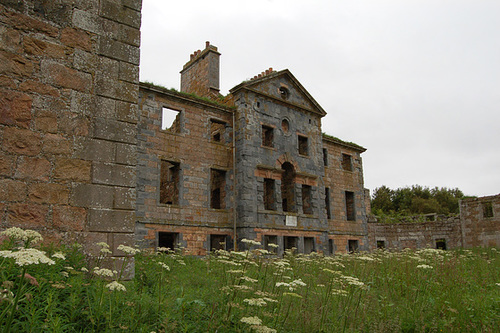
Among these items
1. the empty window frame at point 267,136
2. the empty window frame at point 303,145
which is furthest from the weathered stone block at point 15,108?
the empty window frame at point 303,145

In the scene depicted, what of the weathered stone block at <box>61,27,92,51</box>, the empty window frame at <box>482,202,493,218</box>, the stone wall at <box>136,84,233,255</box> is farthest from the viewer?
the empty window frame at <box>482,202,493,218</box>

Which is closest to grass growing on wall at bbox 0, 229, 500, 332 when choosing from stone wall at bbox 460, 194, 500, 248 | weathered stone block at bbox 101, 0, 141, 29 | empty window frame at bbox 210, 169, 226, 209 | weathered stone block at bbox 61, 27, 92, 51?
weathered stone block at bbox 61, 27, 92, 51

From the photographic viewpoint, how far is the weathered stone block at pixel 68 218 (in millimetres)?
4719

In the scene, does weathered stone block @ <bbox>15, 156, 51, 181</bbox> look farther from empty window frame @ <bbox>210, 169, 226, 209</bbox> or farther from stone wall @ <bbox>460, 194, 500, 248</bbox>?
stone wall @ <bbox>460, 194, 500, 248</bbox>

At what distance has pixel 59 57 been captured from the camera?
505 centimetres

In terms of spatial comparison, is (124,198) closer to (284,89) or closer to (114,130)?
(114,130)

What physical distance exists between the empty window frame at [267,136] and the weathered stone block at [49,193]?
14612 mm

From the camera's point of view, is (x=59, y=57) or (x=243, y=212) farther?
(x=243, y=212)

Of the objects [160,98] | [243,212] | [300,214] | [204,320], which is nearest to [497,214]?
[300,214]

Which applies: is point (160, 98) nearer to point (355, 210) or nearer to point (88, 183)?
point (88, 183)

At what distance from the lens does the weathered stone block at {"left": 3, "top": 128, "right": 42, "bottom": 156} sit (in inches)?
178

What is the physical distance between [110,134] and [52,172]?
943 millimetres

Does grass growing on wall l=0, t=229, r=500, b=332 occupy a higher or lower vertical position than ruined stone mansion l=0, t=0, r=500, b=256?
lower

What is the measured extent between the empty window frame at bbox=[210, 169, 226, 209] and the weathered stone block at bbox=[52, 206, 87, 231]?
12.8 meters
